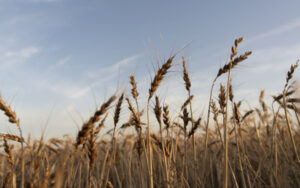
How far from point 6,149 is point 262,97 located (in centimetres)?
596

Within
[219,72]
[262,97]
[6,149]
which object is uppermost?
[262,97]

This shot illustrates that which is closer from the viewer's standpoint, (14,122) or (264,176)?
(14,122)

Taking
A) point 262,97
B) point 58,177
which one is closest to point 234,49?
point 58,177

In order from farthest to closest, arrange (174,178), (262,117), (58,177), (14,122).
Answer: (262,117) → (174,178) → (14,122) → (58,177)

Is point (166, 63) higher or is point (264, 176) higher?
point (166, 63)

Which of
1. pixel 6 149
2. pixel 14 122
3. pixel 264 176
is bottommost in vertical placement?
pixel 264 176

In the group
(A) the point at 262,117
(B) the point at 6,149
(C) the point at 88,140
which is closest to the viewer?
(C) the point at 88,140

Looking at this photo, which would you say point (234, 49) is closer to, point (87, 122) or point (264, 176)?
point (87, 122)

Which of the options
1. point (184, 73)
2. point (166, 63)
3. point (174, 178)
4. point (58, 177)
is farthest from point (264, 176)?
point (58, 177)

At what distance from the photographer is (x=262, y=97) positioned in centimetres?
645

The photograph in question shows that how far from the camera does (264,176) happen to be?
3.76m

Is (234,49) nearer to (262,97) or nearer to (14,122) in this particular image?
(14,122)

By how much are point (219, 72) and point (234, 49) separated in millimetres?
221

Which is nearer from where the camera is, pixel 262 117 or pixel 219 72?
pixel 219 72
